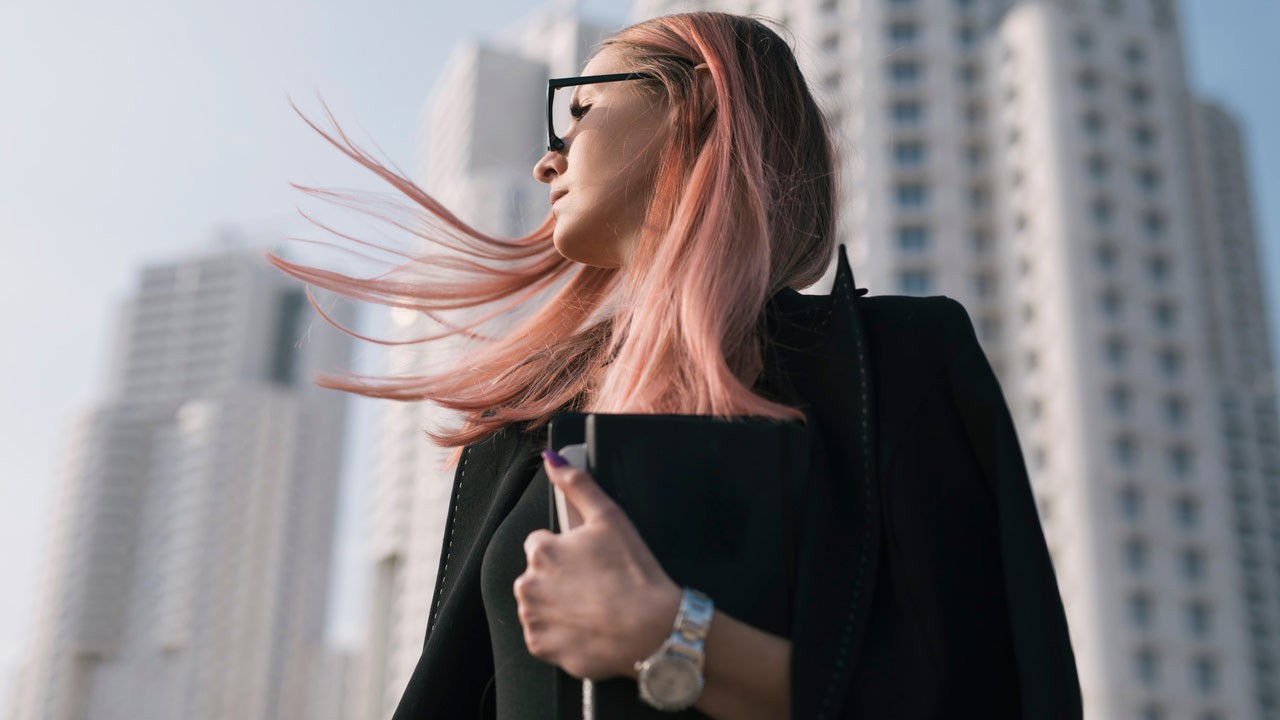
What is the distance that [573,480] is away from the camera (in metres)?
1.61

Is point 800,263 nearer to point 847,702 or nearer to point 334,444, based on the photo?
point 847,702

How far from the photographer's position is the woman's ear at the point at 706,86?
7.77 ft

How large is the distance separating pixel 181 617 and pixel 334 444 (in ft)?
60.3

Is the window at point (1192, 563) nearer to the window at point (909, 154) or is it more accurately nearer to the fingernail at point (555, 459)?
the window at point (909, 154)

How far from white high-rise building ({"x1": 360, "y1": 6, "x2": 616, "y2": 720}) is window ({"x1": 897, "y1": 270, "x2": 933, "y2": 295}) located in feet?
80.4

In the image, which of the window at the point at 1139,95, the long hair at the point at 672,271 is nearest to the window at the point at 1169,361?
the window at the point at 1139,95

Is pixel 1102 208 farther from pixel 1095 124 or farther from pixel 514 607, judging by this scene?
pixel 514 607

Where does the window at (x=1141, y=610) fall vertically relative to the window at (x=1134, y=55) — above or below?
below

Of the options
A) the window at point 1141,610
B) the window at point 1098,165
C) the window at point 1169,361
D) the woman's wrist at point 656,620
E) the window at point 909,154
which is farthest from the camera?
the window at point 909,154

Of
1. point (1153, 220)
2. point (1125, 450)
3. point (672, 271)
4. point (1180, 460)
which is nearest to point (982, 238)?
point (1153, 220)

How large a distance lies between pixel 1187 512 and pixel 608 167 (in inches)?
1942

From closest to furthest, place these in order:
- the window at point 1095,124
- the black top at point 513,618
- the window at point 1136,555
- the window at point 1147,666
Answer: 1. the black top at point 513,618
2. the window at point 1147,666
3. the window at point 1136,555
4. the window at point 1095,124

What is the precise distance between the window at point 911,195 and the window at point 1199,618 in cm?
1915

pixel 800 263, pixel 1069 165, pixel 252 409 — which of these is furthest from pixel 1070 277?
pixel 252 409
